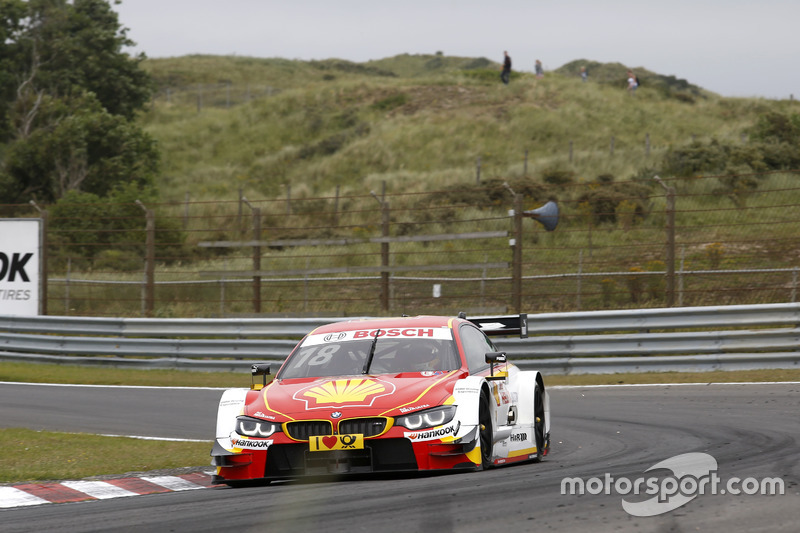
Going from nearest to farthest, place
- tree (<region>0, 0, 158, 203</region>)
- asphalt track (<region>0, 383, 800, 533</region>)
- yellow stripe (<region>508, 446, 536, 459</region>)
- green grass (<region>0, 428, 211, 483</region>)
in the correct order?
asphalt track (<region>0, 383, 800, 533</region>), yellow stripe (<region>508, 446, 536, 459</region>), green grass (<region>0, 428, 211, 483</region>), tree (<region>0, 0, 158, 203</region>)

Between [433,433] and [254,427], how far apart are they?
128 centimetres

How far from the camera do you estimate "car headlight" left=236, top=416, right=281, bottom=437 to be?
7238 millimetres

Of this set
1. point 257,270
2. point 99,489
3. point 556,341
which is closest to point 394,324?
point 99,489

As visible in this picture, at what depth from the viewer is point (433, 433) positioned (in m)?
7.07

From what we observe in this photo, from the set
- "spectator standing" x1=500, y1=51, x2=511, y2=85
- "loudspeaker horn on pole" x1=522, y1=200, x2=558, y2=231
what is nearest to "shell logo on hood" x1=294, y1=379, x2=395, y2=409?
"loudspeaker horn on pole" x1=522, y1=200, x2=558, y2=231

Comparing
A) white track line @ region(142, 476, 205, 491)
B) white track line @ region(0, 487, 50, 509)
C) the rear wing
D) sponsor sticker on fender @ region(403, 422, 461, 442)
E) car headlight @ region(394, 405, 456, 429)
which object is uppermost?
the rear wing

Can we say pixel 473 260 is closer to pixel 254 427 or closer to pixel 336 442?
pixel 254 427

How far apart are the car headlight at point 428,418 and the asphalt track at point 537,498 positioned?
1.20ft

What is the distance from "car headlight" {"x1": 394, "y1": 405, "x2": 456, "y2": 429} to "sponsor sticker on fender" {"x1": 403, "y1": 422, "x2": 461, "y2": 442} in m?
0.04

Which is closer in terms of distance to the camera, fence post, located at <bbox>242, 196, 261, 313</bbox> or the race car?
the race car

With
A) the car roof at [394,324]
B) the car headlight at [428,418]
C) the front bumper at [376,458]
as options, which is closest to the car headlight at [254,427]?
the front bumper at [376,458]

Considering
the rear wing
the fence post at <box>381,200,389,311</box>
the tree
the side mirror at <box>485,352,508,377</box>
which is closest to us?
the side mirror at <box>485,352,508,377</box>

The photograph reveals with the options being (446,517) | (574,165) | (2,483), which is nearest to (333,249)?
(574,165)

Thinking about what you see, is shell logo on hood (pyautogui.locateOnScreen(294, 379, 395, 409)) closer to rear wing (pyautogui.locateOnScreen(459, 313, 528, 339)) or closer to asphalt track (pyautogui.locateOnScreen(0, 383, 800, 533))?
asphalt track (pyautogui.locateOnScreen(0, 383, 800, 533))
